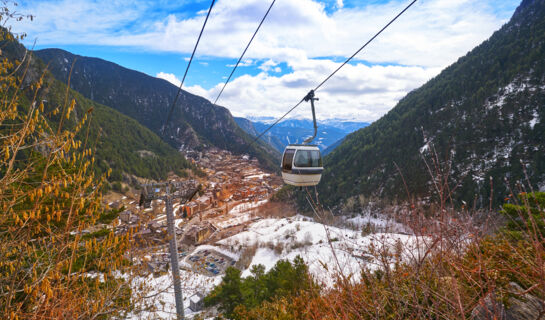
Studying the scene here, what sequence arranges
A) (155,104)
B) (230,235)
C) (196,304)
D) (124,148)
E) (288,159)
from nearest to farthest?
(288,159) → (196,304) → (230,235) → (124,148) → (155,104)

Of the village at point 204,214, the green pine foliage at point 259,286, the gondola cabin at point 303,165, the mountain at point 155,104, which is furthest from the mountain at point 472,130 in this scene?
the mountain at point 155,104

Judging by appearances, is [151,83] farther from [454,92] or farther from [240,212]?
[454,92]

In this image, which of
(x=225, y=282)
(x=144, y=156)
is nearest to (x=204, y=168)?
(x=144, y=156)

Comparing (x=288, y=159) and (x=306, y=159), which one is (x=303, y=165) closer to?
(x=306, y=159)

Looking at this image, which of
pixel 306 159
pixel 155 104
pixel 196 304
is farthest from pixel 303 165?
pixel 155 104

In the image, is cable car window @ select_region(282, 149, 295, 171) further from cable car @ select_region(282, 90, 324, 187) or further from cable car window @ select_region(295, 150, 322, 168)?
cable car window @ select_region(295, 150, 322, 168)
